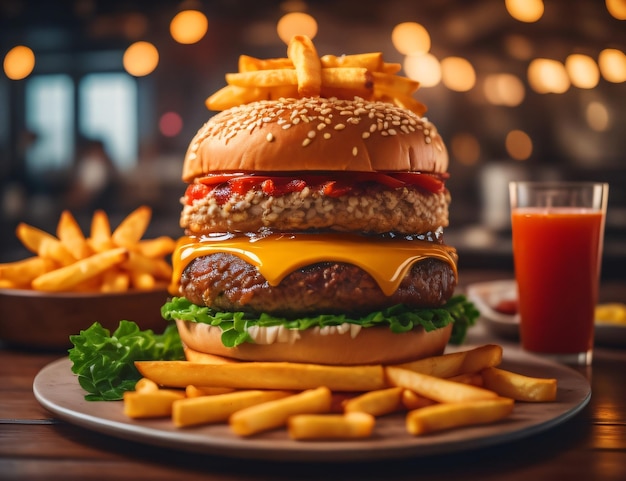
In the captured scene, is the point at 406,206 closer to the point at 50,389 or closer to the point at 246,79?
the point at 246,79

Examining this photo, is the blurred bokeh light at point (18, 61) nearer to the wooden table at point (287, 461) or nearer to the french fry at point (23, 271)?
the french fry at point (23, 271)

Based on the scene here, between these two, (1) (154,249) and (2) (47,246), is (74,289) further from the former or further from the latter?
(1) (154,249)

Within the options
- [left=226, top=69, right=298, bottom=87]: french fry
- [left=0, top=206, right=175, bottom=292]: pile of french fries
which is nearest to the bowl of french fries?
[left=0, top=206, right=175, bottom=292]: pile of french fries

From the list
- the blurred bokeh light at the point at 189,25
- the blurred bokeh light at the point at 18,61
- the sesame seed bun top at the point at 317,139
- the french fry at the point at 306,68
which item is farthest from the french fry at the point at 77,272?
the blurred bokeh light at the point at 18,61

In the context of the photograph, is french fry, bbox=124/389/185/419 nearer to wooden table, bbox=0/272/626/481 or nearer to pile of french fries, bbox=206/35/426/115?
wooden table, bbox=0/272/626/481

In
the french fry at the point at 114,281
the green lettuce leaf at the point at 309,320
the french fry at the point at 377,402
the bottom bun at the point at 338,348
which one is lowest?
the french fry at the point at 377,402

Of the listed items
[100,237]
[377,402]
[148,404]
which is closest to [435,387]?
[377,402]

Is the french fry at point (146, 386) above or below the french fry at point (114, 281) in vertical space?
below
